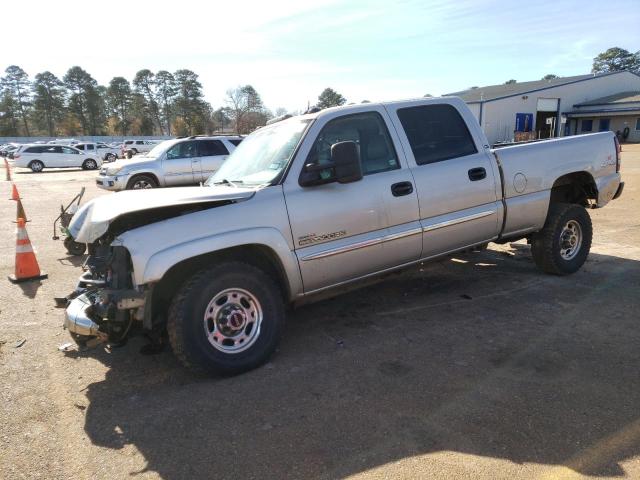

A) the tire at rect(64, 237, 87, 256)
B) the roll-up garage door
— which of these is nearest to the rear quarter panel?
the tire at rect(64, 237, 87, 256)

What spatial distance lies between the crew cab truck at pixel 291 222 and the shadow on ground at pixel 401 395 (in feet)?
1.41

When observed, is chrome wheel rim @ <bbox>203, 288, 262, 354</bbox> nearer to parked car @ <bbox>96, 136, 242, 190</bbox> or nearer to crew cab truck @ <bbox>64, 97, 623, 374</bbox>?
crew cab truck @ <bbox>64, 97, 623, 374</bbox>

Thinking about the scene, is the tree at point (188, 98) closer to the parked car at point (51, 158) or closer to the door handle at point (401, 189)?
the parked car at point (51, 158)

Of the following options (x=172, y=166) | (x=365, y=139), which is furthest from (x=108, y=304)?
(x=172, y=166)

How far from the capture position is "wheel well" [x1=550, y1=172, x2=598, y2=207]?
18.5ft

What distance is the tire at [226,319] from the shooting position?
3.42 metres

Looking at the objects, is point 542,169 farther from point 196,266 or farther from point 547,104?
point 547,104

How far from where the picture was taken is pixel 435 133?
15.5 feet

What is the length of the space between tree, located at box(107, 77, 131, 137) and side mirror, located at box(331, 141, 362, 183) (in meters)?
105

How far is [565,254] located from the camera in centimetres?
573

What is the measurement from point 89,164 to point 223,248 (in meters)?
35.1

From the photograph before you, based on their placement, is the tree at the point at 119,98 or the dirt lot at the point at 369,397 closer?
the dirt lot at the point at 369,397

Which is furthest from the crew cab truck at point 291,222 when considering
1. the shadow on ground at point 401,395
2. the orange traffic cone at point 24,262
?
the orange traffic cone at point 24,262

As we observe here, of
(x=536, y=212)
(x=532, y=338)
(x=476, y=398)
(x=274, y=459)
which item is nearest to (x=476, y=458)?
(x=476, y=398)
